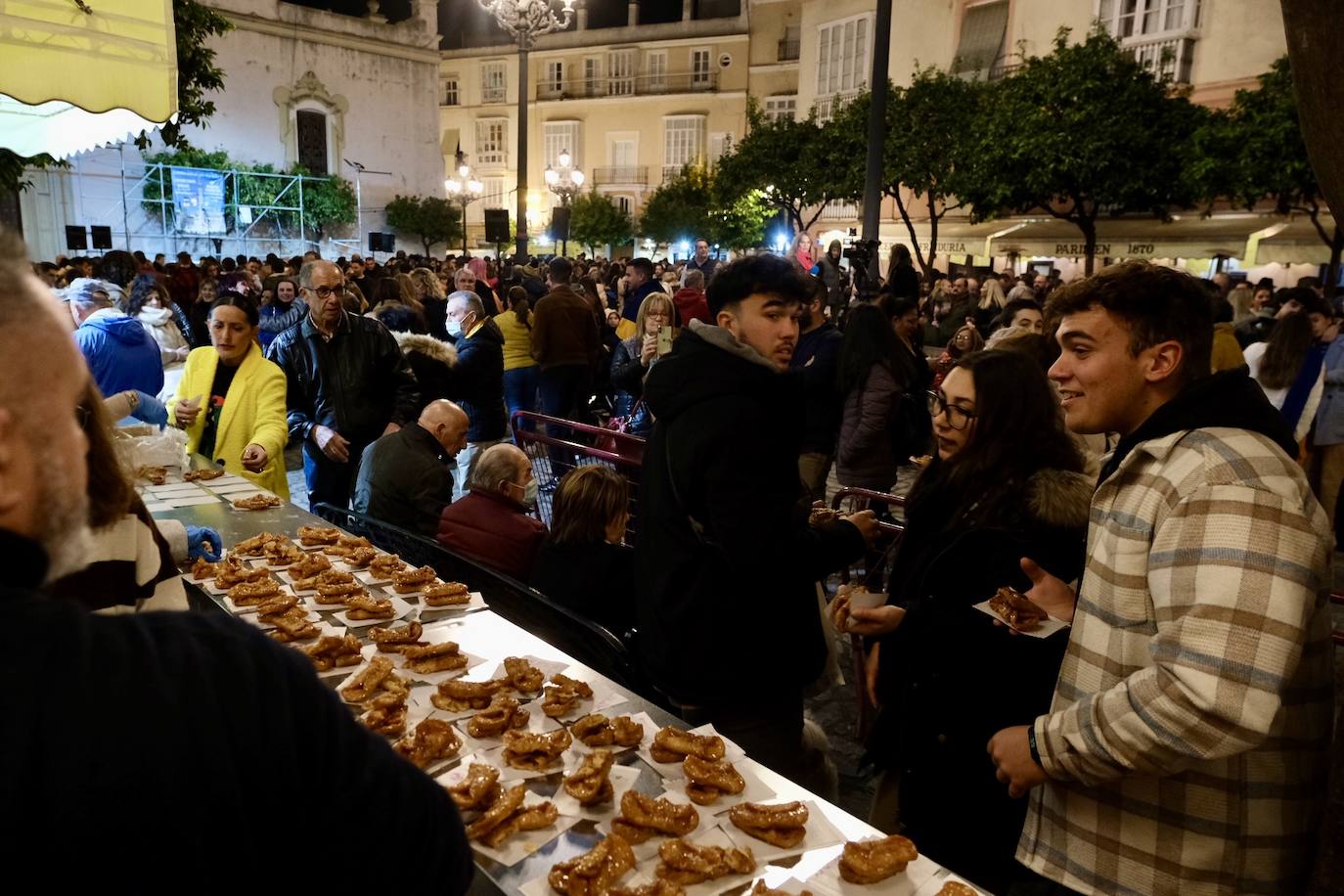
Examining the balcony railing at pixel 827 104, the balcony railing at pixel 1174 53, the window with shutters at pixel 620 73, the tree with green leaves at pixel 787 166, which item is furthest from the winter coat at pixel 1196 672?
the window with shutters at pixel 620 73

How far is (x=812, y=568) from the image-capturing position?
2.73 m

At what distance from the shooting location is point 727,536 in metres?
2.63

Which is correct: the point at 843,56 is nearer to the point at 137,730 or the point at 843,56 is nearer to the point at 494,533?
the point at 494,533

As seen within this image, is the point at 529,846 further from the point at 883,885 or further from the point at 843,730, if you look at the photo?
the point at 843,730

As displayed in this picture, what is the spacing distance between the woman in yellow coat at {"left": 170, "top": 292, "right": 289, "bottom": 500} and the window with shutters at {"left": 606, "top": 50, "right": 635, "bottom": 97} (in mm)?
46859

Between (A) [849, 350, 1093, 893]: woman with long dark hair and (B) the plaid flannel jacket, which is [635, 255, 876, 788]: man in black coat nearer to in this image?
(A) [849, 350, 1093, 893]: woman with long dark hair

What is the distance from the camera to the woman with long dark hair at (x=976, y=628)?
2.46m

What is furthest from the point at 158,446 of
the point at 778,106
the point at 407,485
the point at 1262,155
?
the point at 778,106

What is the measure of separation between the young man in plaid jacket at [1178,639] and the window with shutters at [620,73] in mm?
49879

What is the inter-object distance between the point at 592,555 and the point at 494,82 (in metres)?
53.4

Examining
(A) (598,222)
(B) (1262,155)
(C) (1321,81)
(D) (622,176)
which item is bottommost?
(C) (1321,81)

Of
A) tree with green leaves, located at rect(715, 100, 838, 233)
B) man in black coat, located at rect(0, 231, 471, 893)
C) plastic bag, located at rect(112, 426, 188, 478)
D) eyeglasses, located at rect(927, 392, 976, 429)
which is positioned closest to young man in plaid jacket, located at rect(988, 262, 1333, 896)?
eyeglasses, located at rect(927, 392, 976, 429)

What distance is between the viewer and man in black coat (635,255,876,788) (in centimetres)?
263

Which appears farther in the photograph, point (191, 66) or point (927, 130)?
point (927, 130)
